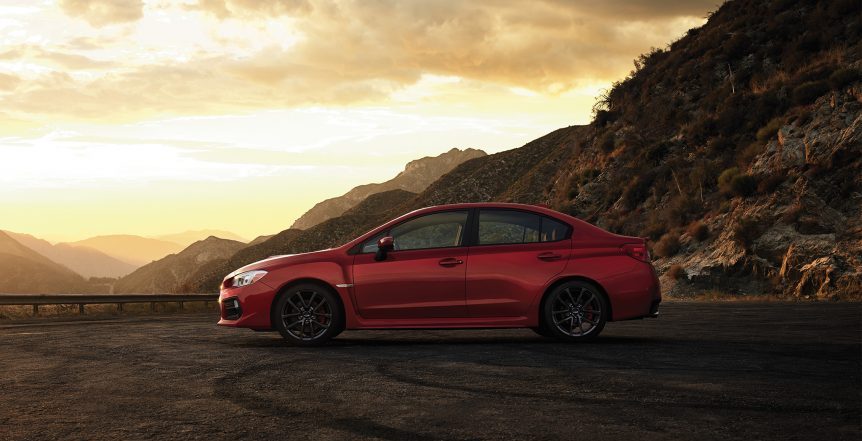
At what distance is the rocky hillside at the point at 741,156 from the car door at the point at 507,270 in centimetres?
1309

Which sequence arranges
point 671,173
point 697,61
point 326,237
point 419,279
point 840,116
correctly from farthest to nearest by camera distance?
1. point 326,237
2. point 697,61
3. point 671,173
4. point 840,116
5. point 419,279

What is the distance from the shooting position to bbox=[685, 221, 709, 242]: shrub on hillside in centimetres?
2847

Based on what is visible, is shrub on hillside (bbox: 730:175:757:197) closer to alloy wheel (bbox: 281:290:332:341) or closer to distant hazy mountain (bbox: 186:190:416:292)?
alloy wheel (bbox: 281:290:332:341)

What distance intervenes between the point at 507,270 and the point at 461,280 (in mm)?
563

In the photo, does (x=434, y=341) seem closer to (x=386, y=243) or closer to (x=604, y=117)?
(x=386, y=243)

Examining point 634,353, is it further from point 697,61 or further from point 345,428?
point 697,61

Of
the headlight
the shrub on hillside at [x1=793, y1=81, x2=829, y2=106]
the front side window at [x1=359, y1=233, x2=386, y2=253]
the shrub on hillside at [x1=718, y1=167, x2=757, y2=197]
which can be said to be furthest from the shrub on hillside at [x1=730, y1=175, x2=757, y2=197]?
the headlight

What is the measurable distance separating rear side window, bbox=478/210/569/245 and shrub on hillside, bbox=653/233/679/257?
1990 cm

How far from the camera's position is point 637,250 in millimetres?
10242

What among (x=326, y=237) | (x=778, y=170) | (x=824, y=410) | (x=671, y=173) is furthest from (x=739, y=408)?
(x=326, y=237)

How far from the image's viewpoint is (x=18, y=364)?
351 inches

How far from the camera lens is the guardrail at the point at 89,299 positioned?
1981 cm

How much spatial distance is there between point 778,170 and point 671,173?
6959 millimetres

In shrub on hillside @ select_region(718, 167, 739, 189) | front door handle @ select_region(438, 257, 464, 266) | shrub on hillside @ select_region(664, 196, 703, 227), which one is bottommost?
front door handle @ select_region(438, 257, 464, 266)
